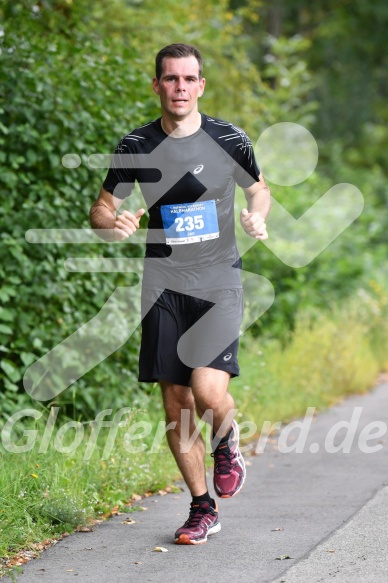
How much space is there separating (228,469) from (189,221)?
1216mm

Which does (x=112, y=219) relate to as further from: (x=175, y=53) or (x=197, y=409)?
(x=197, y=409)

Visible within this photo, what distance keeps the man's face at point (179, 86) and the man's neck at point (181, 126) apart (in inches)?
1.2


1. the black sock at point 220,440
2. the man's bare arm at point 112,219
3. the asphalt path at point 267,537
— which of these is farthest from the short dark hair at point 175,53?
the asphalt path at point 267,537

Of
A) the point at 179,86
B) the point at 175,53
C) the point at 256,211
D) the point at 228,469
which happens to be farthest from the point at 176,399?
the point at 175,53

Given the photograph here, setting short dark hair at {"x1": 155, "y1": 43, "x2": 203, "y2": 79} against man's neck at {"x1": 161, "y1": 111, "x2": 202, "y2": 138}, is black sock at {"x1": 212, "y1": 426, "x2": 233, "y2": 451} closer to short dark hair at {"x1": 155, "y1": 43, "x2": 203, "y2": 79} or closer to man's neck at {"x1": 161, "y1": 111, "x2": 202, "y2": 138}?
man's neck at {"x1": 161, "y1": 111, "x2": 202, "y2": 138}

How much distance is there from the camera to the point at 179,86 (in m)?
5.10

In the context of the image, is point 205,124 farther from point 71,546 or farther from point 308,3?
point 308,3

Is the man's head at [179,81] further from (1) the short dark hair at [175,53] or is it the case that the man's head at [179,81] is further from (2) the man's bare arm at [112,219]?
(2) the man's bare arm at [112,219]

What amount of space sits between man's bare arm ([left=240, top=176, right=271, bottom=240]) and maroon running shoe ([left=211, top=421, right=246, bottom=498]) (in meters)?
0.97

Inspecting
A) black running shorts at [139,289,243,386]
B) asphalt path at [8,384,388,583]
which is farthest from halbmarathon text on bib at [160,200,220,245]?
asphalt path at [8,384,388,583]

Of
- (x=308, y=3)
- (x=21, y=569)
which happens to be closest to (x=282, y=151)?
(x=308, y=3)

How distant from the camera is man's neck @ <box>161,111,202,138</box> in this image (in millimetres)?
5141

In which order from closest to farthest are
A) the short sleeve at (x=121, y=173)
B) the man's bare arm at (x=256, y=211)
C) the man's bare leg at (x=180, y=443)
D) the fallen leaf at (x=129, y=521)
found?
1. the man's bare arm at (x=256, y=211)
2. the short sleeve at (x=121, y=173)
3. the man's bare leg at (x=180, y=443)
4. the fallen leaf at (x=129, y=521)

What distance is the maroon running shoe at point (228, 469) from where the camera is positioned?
16.9ft
